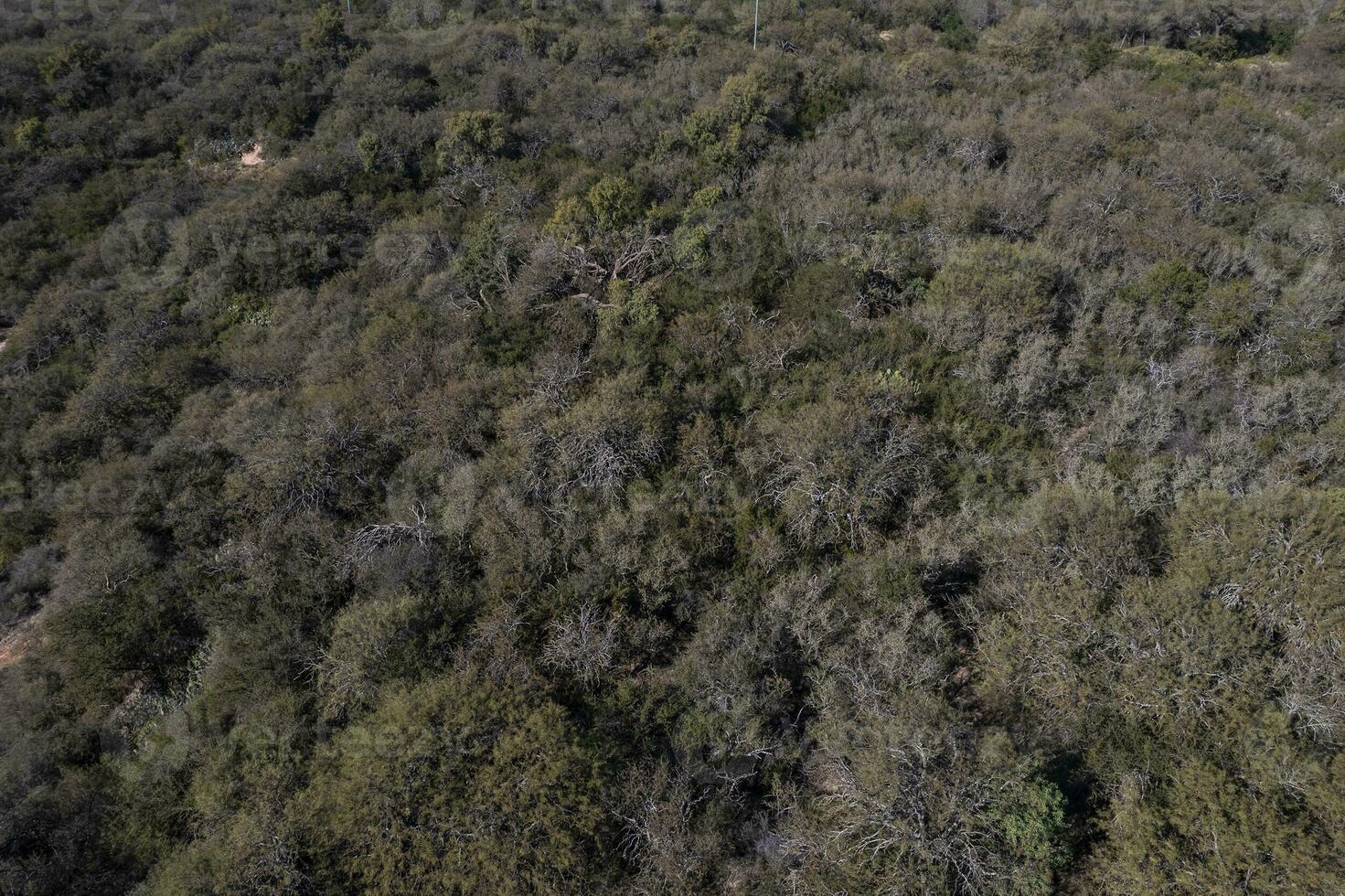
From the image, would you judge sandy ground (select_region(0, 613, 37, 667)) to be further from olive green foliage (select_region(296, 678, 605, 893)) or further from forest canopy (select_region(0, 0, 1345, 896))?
olive green foliage (select_region(296, 678, 605, 893))

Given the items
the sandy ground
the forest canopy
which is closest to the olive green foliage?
the forest canopy

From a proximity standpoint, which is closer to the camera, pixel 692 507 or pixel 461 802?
pixel 461 802

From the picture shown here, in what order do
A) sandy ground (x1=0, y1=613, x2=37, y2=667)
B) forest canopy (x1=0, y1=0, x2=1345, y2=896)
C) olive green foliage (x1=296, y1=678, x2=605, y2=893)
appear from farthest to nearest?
sandy ground (x1=0, y1=613, x2=37, y2=667)
forest canopy (x1=0, y1=0, x2=1345, y2=896)
olive green foliage (x1=296, y1=678, x2=605, y2=893)

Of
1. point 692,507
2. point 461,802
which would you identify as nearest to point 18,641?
point 461,802

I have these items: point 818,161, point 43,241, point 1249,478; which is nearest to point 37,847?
point 1249,478

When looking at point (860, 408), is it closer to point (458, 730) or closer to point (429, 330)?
point (458, 730)

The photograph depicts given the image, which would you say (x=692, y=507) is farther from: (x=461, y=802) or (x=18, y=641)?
(x=18, y=641)

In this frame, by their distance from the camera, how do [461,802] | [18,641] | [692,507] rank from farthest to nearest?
[18,641] < [692,507] < [461,802]

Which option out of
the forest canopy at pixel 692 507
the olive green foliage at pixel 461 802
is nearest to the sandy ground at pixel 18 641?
the forest canopy at pixel 692 507

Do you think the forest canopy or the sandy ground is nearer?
the forest canopy
